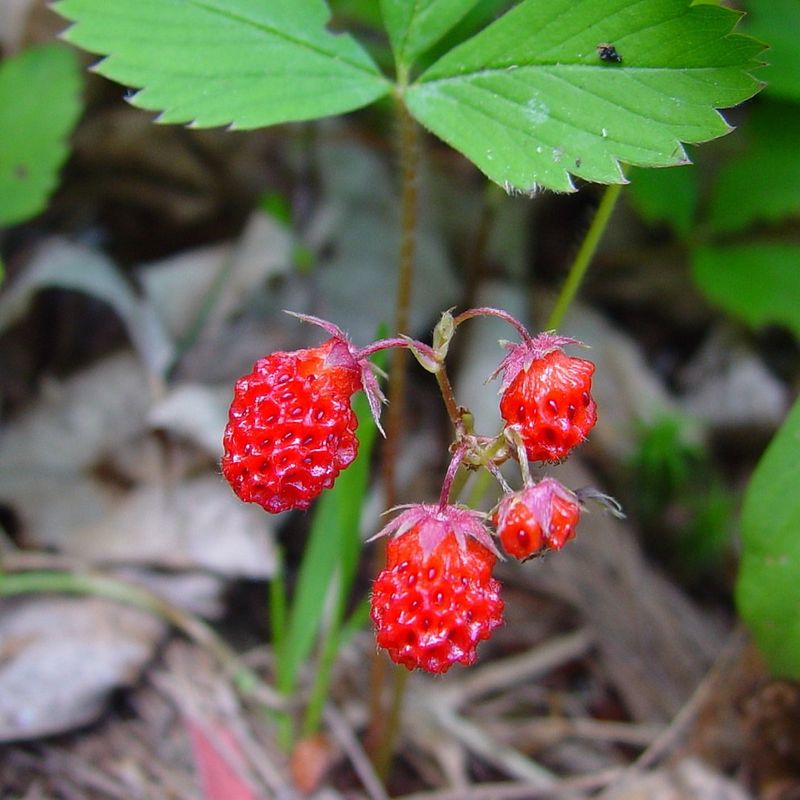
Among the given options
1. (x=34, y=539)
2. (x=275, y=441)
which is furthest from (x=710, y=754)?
(x=34, y=539)

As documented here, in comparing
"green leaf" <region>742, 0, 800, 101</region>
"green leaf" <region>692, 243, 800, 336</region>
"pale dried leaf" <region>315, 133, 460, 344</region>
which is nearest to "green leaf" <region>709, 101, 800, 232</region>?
"green leaf" <region>692, 243, 800, 336</region>

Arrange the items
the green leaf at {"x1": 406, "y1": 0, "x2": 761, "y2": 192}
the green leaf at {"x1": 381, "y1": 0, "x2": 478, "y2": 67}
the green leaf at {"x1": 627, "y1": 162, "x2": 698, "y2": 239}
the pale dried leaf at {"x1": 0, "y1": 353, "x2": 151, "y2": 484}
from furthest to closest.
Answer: the green leaf at {"x1": 627, "y1": 162, "x2": 698, "y2": 239}, the pale dried leaf at {"x1": 0, "y1": 353, "x2": 151, "y2": 484}, the green leaf at {"x1": 381, "y1": 0, "x2": 478, "y2": 67}, the green leaf at {"x1": 406, "y1": 0, "x2": 761, "y2": 192}

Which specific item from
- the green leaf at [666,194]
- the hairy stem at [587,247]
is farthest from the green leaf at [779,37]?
the hairy stem at [587,247]

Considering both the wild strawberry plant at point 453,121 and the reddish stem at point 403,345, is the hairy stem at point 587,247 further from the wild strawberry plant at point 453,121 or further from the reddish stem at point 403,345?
the reddish stem at point 403,345

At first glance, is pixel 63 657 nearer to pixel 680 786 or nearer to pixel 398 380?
pixel 398 380

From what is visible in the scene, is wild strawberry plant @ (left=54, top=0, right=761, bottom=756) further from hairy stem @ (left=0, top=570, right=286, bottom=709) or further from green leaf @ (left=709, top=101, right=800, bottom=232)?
green leaf @ (left=709, top=101, right=800, bottom=232)

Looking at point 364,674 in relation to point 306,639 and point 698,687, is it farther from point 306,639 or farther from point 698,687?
point 698,687
